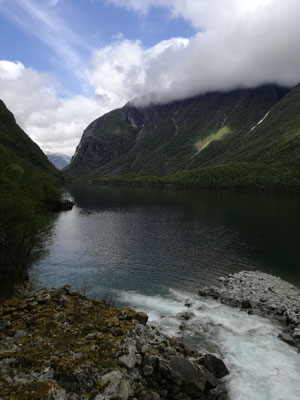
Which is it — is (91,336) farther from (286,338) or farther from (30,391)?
(286,338)

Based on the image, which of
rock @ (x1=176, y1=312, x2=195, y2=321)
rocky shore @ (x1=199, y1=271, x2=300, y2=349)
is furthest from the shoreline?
rock @ (x1=176, y1=312, x2=195, y2=321)

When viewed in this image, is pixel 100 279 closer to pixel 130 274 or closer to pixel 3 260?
pixel 130 274

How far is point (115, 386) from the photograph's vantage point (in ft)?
61.3

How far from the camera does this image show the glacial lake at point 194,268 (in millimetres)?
27125

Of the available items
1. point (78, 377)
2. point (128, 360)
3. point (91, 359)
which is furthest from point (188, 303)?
point (78, 377)

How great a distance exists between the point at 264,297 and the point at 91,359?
29712 mm

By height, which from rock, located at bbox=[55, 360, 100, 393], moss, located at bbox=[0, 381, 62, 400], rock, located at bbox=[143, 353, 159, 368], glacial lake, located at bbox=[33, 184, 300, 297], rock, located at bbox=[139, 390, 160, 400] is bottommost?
glacial lake, located at bbox=[33, 184, 300, 297]

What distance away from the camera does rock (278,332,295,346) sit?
30.6m

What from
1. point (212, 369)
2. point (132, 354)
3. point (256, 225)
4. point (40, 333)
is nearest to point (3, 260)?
point (40, 333)

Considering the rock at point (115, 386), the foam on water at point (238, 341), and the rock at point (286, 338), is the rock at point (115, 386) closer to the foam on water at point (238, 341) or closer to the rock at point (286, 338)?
the foam on water at point (238, 341)

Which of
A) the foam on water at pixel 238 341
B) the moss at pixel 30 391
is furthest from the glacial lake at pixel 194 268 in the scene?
the moss at pixel 30 391

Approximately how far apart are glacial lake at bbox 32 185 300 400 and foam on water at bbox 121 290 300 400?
0.09 meters

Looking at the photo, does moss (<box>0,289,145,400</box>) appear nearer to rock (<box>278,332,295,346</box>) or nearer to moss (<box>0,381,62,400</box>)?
moss (<box>0,381,62,400</box>)

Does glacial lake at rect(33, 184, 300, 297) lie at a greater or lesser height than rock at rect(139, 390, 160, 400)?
lesser
